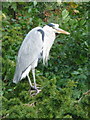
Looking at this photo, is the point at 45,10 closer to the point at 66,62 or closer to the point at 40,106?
the point at 66,62

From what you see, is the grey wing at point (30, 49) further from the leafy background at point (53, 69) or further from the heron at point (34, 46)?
the leafy background at point (53, 69)

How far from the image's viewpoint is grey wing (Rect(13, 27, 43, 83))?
274 cm

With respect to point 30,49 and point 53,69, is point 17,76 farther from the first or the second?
point 53,69

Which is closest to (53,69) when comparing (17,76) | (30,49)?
(30,49)

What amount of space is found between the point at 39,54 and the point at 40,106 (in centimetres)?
78

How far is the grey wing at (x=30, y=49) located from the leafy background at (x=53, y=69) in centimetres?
12

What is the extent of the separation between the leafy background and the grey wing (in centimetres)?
12

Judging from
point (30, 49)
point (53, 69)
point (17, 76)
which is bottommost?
point (53, 69)

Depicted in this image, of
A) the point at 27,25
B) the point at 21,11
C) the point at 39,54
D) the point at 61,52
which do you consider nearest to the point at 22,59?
the point at 39,54

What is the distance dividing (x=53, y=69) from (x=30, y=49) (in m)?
0.50

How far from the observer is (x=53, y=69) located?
3.21 meters

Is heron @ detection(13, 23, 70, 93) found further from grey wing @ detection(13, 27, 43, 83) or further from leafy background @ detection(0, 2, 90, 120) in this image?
leafy background @ detection(0, 2, 90, 120)

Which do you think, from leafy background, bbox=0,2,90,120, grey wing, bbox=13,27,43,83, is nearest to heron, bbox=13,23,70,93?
grey wing, bbox=13,27,43,83

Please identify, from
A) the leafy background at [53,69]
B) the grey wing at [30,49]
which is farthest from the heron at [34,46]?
the leafy background at [53,69]
